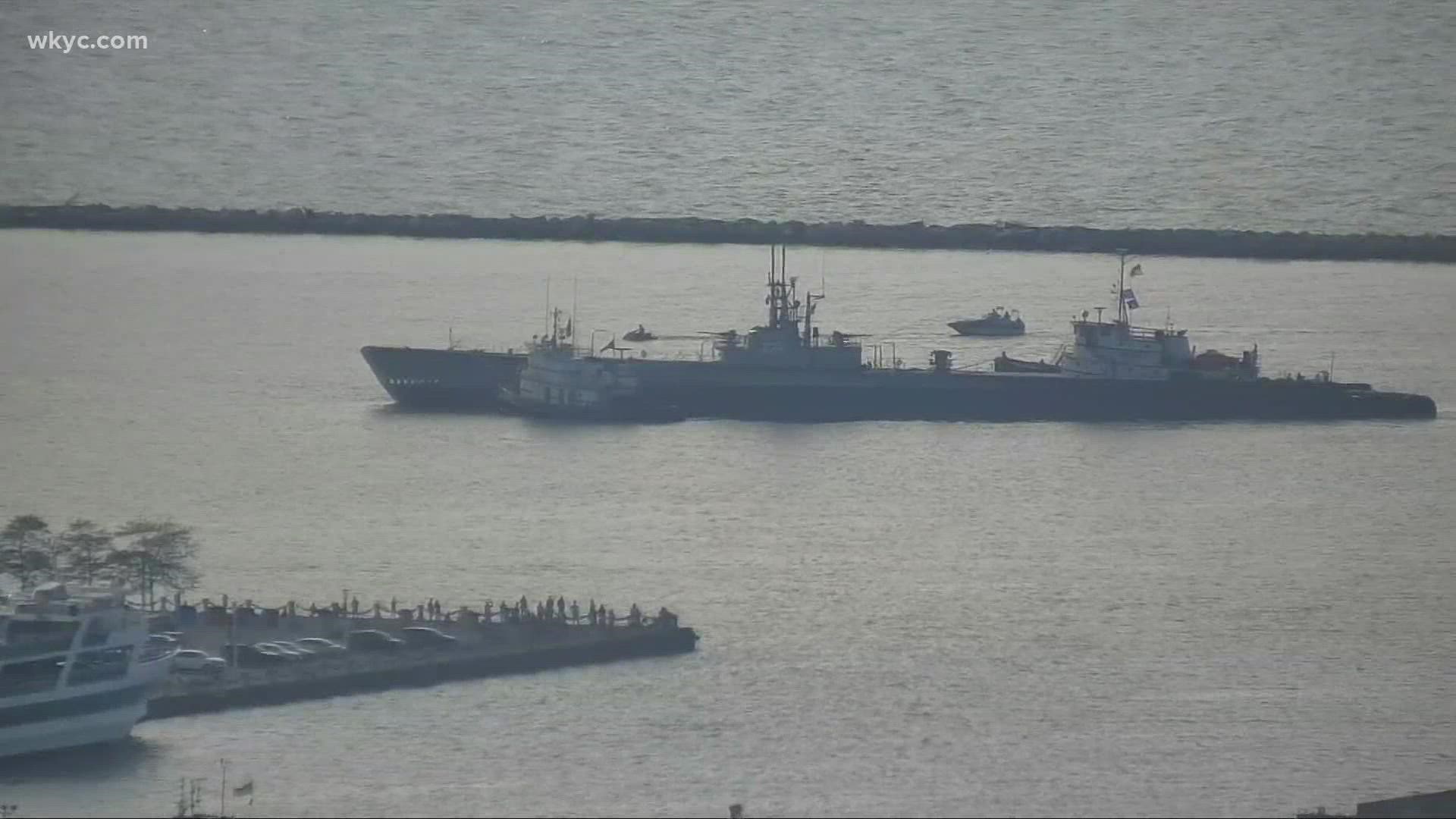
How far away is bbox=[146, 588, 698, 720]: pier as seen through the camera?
113ft

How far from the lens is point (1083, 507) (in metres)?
46.8

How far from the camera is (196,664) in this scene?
3484cm

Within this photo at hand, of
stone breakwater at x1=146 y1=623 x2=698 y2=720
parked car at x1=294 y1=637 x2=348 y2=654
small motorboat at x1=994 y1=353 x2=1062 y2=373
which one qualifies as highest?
small motorboat at x1=994 y1=353 x2=1062 y2=373

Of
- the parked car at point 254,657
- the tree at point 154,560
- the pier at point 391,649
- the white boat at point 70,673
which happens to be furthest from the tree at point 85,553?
the white boat at point 70,673

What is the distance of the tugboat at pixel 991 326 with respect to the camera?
199 ft

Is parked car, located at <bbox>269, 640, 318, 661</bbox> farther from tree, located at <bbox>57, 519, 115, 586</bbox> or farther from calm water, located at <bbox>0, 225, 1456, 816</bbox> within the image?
tree, located at <bbox>57, 519, 115, 586</bbox>

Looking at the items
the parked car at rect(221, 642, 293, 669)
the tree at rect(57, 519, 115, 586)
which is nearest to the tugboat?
the tree at rect(57, 519, 115, 586)

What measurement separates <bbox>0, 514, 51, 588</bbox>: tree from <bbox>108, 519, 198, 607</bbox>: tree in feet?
2.29

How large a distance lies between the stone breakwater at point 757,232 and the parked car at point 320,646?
3635 cm

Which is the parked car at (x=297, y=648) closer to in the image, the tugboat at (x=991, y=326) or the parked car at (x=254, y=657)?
the parked car at (x=254, y=657)

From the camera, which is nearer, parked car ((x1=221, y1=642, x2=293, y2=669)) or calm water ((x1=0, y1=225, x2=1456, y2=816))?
calm water ((x1=0, y1=225, x2=1456, y2=816))

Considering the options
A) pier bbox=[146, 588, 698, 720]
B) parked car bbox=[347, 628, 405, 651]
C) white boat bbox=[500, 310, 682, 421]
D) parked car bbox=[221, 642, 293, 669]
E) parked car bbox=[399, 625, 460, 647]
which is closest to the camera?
pier bbox=[146, 588, 698, 720]

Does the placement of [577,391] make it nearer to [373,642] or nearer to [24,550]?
[24,550]

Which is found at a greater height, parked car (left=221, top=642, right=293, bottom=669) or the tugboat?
the tugboat
